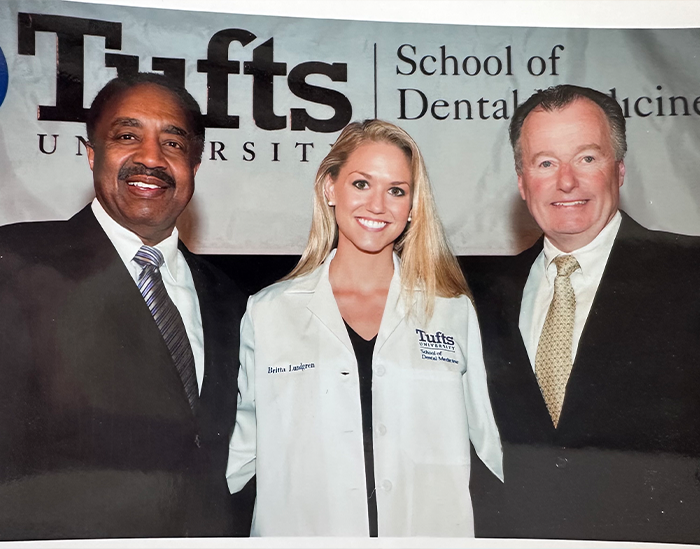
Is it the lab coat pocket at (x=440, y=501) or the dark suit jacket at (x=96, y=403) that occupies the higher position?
the dark suit jacket at (x=96, y=403)

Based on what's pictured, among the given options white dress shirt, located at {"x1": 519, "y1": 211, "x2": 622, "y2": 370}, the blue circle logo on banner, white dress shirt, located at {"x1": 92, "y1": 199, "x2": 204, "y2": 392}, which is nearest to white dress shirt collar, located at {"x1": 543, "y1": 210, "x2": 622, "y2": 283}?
white dress shirt, located at {"x1": 519, "y1": 211, "x2": 622, "y2": 370}

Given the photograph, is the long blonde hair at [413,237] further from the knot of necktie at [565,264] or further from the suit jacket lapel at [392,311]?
the knot of necktie at [565,264]

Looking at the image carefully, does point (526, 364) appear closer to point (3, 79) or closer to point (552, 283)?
point (552, 283)

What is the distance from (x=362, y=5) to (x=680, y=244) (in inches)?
45.1

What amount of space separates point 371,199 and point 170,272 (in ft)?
1.90

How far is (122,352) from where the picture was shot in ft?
6.12

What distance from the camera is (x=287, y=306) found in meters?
1.91

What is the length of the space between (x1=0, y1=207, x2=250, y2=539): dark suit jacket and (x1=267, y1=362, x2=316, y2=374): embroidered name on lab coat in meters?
0.10

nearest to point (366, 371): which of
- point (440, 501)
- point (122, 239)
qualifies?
point (440, 501)

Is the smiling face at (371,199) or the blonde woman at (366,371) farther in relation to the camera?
the smiling face at (371,199)

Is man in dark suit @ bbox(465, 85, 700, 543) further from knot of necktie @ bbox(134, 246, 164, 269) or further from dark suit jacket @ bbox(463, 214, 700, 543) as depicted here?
knot of necktie @ bbox(134, 246, 164, 269)

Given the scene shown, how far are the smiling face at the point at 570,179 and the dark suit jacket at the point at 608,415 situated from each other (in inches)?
3.7

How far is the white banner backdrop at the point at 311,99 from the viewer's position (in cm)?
196

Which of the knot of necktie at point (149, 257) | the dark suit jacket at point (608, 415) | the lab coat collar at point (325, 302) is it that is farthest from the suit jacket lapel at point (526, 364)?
the knot of necktie at point (149, 257)
